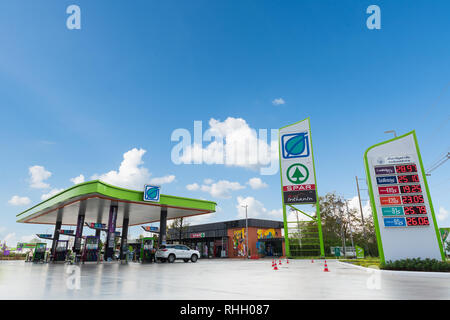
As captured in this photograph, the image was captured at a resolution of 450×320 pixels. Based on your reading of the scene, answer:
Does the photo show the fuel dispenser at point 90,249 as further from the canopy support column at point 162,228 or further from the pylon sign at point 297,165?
the pylon sign at point 297,165

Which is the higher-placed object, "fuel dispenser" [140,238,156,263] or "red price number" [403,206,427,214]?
"red price number" [403,206,427,214]

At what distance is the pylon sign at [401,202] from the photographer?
40.7 feet

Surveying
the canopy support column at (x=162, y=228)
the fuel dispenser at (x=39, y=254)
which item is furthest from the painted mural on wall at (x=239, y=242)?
the fuel dispenser at (x=39, y=254)

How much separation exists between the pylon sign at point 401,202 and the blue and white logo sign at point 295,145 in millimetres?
10571

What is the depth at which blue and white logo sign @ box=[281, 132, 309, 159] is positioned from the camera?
Answer: 24.9 metres

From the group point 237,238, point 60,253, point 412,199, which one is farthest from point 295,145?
point 60,253

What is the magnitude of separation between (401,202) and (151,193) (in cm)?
1663

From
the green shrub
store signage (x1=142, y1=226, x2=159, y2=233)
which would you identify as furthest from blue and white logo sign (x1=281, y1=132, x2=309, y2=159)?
store signage (x1=142, y1=226, x2=159, y2=233)

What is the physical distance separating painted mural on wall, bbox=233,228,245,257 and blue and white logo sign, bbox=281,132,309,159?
1961 cm

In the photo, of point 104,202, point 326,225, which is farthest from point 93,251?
point 326,225

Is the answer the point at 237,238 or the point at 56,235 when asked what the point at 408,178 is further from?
the point at 56,235

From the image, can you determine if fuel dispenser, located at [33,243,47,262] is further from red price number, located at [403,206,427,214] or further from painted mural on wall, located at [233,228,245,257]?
red price number, located at [403,206,427,214]
